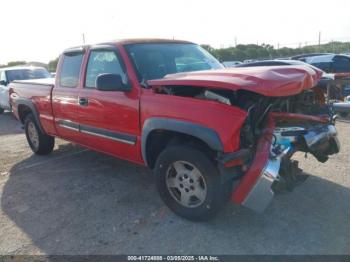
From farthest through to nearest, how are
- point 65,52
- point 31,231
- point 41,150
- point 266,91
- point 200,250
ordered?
point 41,150 → point 65,52 → point 31,231 → point 200,250 → point 266,91

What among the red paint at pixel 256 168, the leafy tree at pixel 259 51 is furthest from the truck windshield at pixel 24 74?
the leafy tree at pixel 259 51

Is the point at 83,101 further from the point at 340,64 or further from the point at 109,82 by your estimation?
the point at 340,64

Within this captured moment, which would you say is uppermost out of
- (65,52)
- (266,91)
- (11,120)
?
(65,52)

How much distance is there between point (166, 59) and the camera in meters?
4.49

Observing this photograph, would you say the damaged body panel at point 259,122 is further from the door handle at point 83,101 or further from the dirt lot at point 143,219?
the door handle at point 83,101

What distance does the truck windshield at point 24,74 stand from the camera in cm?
1198

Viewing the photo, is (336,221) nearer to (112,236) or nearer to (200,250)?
(200,250)

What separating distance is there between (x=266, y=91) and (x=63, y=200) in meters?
2.88

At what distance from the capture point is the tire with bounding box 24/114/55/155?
6.43 metres

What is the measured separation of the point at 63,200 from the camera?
4.50 metres

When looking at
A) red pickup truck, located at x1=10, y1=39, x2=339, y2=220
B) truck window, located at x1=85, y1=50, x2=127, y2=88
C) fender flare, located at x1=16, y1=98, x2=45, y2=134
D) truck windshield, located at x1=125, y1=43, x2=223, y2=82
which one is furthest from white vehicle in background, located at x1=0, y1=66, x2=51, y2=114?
truck windshield, located at x1=125, y1=43, x2=223, y2=82

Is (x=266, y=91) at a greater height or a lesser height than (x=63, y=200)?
greater

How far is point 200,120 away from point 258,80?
62cm

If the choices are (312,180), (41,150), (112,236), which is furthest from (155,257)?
(41,150)
